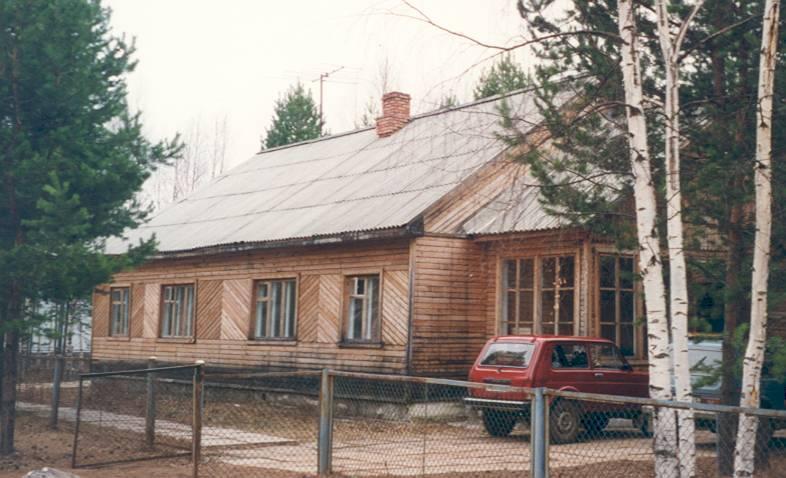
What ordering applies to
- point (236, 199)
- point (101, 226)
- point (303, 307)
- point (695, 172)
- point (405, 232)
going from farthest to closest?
1. point (236, 199)
2. point (303, 307)
3. point (405, 232)
4. point (101, 226)
5. point (695, 172)

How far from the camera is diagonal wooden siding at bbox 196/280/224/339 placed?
24.6m

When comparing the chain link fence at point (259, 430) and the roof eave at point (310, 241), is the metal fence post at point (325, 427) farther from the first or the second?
the roof eave at point (310, 241)

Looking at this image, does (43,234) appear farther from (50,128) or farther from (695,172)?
(695,172)

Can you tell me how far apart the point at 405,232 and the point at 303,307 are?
14.5 ft

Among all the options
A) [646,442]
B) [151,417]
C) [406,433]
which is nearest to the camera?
[646,442]

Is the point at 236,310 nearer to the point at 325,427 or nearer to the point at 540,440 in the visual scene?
the point at 325,427

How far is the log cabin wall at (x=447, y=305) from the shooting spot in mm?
19062

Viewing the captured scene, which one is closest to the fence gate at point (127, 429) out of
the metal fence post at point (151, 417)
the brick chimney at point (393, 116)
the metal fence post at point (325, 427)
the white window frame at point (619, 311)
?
the metal fence post at point (151, 417)

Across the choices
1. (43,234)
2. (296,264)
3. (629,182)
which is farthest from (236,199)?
(629,182)

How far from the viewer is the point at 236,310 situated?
78.8 ft

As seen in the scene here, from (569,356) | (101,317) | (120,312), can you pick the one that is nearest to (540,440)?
(569,356)

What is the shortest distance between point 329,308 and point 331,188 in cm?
450

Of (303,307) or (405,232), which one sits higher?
(405,232)

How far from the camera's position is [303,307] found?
22.0 metres
